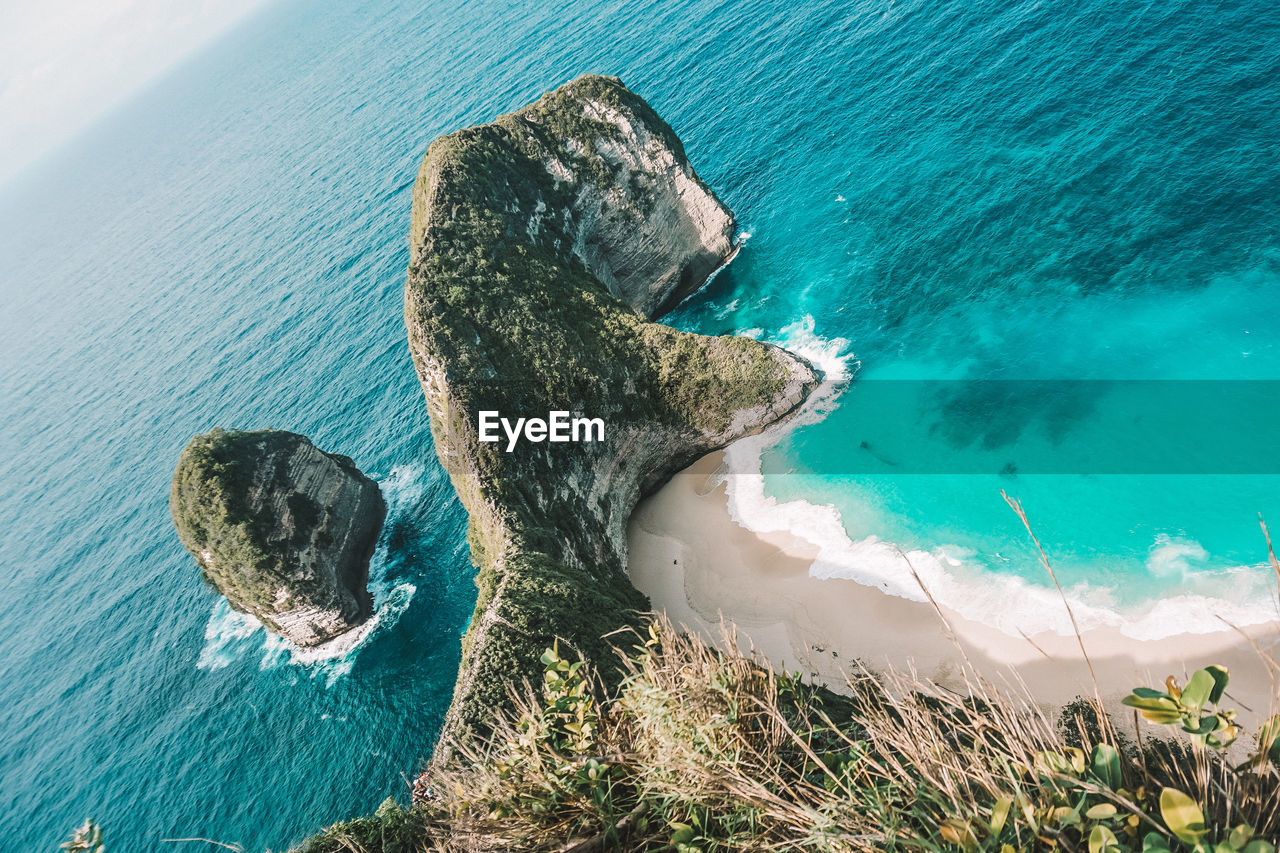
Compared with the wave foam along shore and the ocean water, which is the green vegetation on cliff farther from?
the wave foam along shore

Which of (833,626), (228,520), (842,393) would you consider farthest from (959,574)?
(228,520)

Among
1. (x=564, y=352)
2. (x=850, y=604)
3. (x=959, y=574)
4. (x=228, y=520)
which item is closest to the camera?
(x=959, y=574)

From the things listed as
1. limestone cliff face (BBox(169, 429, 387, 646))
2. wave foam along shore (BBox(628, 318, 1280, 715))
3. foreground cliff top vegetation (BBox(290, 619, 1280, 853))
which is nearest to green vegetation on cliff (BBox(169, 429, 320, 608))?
limestone cliff face (BBox(169, 429, 387, 646))

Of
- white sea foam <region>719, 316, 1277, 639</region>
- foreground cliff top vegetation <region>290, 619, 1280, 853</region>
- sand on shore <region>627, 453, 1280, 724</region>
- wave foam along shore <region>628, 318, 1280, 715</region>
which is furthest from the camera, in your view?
white sea foam <region>719, 316, 1277, 639</region>

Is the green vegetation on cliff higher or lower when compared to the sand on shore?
higher

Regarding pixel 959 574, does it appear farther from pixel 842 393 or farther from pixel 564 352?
pixel 564 352

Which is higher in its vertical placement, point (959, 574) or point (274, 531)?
point (274, 531)

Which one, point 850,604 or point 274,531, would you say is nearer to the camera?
point 850,604

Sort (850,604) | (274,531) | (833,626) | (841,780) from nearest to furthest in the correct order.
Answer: (841,780)
(833,626)
(850,604)
(274,531)
